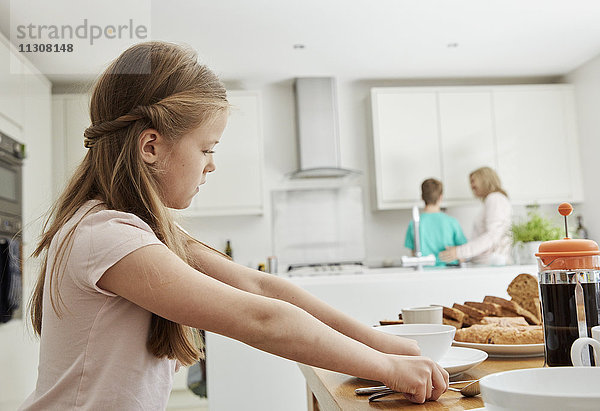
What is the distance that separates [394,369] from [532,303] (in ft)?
2.10

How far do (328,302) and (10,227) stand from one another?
1.90 metres

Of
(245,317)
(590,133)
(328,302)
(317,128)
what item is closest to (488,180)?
(590,133)

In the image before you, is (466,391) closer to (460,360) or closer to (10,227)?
(460,360)

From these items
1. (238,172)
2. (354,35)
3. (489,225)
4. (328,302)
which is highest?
(354,35)

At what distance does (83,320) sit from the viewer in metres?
0.88

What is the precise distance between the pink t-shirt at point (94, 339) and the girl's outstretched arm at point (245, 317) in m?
0.04

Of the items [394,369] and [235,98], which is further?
[235,98]

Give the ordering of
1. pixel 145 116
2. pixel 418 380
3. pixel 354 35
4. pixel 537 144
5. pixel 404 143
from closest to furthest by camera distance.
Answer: pixel 418 380
pixel 145 116
pixel 354 35
pixel 404 143
pixel 537 144

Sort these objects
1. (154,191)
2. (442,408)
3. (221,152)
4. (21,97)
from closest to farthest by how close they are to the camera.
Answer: (442,408) < (154,191) < (21,97) < (221,152)

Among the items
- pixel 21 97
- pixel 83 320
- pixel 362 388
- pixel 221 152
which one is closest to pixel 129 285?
pixel 83 320

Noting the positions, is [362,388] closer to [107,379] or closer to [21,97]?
[107,379]

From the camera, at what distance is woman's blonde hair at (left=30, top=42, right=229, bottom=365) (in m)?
0.97

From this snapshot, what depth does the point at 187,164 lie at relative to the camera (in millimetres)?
1031

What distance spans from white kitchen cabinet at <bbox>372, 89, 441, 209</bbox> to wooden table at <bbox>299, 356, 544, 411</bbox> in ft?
12.4
